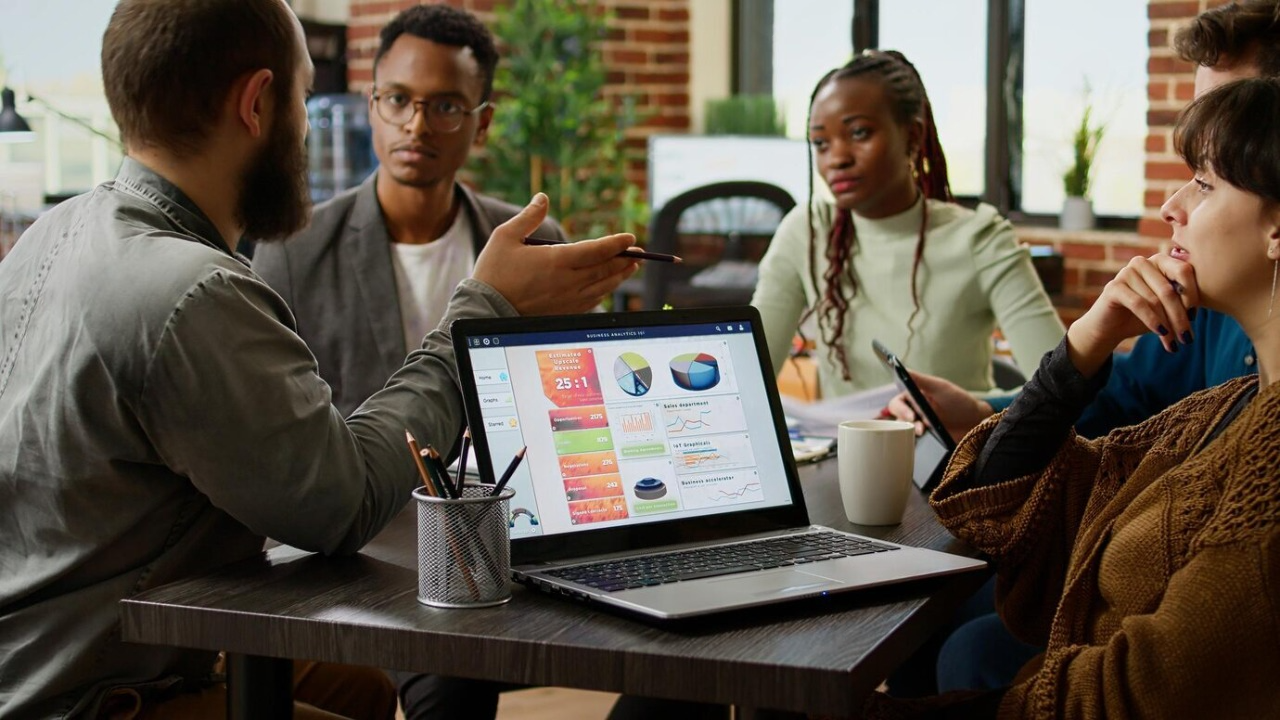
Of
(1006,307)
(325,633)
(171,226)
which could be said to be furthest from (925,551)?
(1006,307)

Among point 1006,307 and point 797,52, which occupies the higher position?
point 797,52

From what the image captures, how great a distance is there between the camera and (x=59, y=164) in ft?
15.6

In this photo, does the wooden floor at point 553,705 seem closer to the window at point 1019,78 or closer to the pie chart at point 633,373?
the pie chart at point 633,373

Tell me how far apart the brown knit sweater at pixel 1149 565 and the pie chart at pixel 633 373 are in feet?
1.07

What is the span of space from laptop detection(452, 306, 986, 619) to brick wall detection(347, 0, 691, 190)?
157 inches

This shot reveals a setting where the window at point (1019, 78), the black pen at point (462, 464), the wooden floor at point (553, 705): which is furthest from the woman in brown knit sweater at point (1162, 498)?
the window at point (1019, 78)

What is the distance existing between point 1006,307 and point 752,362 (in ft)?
3.32

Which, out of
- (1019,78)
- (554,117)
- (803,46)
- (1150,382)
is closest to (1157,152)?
(1019,78)

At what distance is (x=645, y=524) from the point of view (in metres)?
1.30

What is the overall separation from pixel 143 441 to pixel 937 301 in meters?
1.49

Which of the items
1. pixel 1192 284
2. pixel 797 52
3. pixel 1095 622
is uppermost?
pixel 797 52

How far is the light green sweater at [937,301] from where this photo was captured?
Answer: 232 cm

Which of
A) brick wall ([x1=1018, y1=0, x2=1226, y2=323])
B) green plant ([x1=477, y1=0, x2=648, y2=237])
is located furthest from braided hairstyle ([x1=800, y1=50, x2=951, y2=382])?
green plant ([x1=477, y1=0, x2=648, y2=237])

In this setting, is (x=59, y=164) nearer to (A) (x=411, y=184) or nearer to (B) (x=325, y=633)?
(A) (x=411, y=184)
